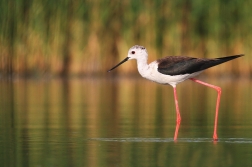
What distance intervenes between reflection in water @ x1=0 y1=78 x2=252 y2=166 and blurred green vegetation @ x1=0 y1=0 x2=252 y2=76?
1723 mm

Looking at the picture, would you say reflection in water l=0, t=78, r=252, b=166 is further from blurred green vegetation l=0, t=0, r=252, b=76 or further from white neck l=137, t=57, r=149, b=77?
blurred green vegetation l=0, t=0, r=252, b=76

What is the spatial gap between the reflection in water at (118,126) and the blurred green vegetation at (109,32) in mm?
1723

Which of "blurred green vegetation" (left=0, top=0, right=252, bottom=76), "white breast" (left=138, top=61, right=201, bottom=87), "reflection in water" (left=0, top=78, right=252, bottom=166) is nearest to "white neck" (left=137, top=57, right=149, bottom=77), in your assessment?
"white breast" (left=138, top=61, right=201, bottom=87)

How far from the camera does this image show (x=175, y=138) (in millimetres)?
8750

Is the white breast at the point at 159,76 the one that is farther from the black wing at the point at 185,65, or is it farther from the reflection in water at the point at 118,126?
the reflection in water at the point at 118,126

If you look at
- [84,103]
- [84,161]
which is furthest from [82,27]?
[84,161]

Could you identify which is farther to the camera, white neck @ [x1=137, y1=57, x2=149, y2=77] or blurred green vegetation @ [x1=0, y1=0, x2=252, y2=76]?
blurred green vegetation @ [x1=0, y1=0, x2=252, y2=76]

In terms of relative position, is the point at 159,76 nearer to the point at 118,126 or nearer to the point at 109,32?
the point at 118,126

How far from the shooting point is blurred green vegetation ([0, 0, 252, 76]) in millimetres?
18938

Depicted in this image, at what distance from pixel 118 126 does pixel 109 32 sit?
32.8 ft

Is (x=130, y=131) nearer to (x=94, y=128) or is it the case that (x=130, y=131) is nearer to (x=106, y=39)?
(x=94, y=128)

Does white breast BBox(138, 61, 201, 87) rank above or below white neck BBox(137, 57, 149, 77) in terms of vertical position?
below

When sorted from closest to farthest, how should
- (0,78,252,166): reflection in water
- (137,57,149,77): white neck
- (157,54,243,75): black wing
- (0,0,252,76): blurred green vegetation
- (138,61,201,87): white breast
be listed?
(0,78,252,166): reflection in water < (157,54,243,75): black wing < (138,61,201,87): white breast < (137,57,149,77): white neck < (0,0,252,76): blurred green vegetation

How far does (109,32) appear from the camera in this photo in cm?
1986
